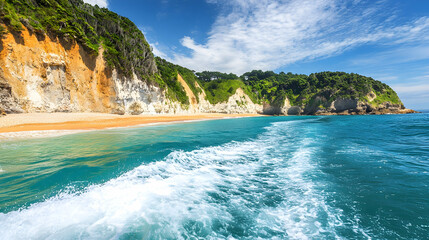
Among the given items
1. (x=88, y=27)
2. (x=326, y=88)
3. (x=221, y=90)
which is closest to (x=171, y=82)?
(x=88, y=27)

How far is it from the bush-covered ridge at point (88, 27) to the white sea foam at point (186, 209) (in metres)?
24.9

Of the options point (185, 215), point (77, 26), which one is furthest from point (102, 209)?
point (77, 26)

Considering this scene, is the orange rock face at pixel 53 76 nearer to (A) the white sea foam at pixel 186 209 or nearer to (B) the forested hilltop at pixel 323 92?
(A) the white sea foam at pixel 186 209

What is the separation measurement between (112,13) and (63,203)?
40.6m

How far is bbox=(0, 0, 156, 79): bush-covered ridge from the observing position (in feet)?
61.8

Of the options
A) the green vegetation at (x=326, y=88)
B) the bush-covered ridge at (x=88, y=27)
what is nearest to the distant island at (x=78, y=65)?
the bush-covered ridge at (x=88, y=27)

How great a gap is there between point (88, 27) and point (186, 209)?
1356 inches

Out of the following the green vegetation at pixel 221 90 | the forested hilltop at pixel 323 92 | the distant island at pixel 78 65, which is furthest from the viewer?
the green vegetation at pixel 221 90

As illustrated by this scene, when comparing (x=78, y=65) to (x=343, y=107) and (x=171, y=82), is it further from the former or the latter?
(x=343, y=107)

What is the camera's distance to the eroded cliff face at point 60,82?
17.3 m

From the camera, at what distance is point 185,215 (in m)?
3.10

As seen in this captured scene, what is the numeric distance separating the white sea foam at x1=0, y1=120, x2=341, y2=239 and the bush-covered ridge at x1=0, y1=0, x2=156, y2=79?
2495 cm

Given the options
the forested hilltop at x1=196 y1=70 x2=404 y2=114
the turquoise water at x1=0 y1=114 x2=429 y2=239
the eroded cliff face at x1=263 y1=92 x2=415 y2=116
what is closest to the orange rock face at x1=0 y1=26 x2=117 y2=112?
the turquoise water at x1=0 y1=114 x2=429 y2=239

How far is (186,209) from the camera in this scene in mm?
3311
